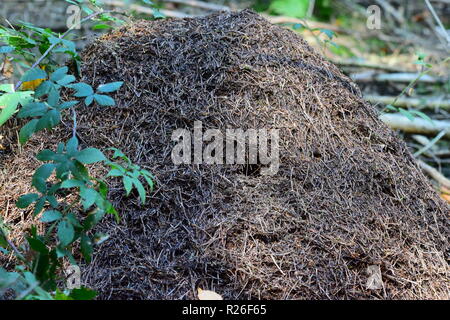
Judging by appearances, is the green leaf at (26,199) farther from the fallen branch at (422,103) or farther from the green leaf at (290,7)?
the green leaf at (290,7)

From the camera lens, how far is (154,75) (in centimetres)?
302

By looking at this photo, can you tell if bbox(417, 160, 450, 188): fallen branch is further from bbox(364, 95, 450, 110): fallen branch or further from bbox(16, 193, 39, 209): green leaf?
bbox(16, 193, 39, 209): green leaf

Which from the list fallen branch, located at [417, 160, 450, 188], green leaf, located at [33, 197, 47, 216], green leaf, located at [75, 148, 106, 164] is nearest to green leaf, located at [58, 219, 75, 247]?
green leaf, located at [33, 197, 47, 216]

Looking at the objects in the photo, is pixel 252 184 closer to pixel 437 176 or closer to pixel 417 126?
pixel 437 176

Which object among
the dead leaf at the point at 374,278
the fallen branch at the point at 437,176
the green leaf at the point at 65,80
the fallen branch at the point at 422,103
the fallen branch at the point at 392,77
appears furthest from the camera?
the fallen branch at the point at 392,77

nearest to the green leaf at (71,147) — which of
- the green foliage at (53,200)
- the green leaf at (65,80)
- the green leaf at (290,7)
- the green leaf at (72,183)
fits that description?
the green foliage at (53,200)

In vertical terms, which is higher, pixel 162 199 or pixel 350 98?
pixel 350 98

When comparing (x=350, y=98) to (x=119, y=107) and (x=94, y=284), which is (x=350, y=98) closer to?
(x=119, y=107)

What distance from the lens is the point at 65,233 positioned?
2113 millimetres

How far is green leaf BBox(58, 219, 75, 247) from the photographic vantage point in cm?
209

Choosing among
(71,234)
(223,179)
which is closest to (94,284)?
(71,234)

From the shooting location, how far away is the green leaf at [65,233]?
2094 millimetres

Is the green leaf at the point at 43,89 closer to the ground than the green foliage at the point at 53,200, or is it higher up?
higher up
